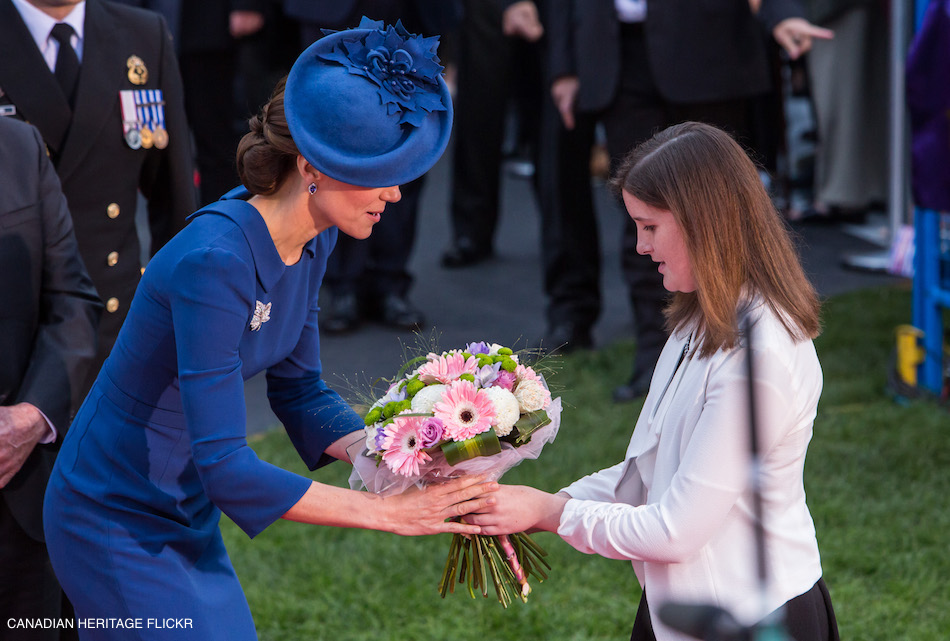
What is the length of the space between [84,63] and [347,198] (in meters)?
1.42

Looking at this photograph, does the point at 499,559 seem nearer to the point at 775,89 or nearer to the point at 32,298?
the point at 32,298

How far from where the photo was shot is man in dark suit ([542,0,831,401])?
5062mm

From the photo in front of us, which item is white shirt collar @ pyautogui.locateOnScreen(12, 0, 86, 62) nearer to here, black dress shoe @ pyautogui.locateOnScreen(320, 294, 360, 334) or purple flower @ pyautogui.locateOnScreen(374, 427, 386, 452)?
purple flower @ pyautogui.locateOnScreen(374, 427, 386, 452)

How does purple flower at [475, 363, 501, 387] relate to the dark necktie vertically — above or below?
below

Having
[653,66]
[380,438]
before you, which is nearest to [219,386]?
[380,438]

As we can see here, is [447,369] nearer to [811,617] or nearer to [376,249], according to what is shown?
[811,617]

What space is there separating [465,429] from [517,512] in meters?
0.29

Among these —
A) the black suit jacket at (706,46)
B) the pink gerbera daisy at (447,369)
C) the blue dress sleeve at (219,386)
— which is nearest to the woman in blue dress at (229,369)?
the blue dress sleeve at (219,386)

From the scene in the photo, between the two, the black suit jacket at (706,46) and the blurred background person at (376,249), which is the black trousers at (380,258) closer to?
the blurred background person at (376,249)

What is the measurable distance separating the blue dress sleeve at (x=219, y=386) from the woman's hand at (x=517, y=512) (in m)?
Answer: 0.41

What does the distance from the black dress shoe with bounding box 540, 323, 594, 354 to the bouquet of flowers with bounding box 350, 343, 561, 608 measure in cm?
365

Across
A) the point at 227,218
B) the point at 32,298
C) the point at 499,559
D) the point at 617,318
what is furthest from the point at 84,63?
the point at 617,318

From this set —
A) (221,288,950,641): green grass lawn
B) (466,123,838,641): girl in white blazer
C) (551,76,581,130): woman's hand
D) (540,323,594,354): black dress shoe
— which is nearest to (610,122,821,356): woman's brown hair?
(466,123,838,641): girl in white blazer

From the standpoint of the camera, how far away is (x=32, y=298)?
8.75 feet
